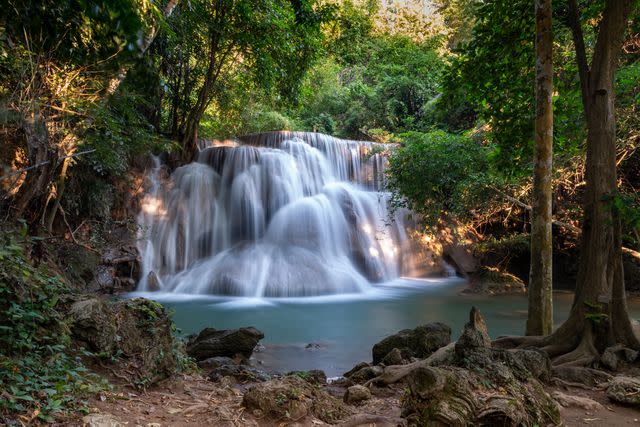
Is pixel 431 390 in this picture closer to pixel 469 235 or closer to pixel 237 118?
pixel 469 235

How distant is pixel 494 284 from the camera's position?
1459 cm

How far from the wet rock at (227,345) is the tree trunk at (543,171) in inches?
171

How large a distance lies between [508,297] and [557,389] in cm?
1024

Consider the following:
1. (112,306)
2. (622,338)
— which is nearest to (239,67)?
(112,306)

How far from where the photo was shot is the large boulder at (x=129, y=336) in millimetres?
3600

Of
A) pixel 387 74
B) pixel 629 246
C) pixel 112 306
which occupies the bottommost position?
pixel 112 306

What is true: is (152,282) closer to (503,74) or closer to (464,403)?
(503,74)

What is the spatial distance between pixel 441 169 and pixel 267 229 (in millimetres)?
8268

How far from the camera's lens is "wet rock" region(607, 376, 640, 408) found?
3.90m

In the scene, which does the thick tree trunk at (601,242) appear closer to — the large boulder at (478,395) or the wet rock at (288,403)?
the large boulder at (478,395)

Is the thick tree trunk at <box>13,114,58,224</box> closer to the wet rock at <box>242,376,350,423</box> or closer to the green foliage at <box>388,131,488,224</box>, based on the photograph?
the wet rock at <box>242,376,350,423</box>

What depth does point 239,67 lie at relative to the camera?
56.6 feet

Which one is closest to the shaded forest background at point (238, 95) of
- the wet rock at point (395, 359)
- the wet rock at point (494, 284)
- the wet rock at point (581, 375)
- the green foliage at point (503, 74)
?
the green foliage at point (503, 74)

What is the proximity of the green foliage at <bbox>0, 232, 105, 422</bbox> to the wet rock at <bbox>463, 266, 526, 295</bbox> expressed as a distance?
1327 cm
